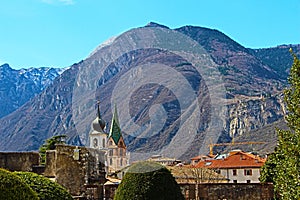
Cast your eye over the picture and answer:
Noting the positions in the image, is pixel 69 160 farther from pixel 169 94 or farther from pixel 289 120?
pixel 169 94

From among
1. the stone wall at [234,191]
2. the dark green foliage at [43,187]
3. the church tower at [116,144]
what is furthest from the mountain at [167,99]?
the dark green foliage at [43,187]

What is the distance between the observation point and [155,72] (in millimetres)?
129375

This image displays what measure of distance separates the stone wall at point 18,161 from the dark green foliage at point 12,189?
350 inches

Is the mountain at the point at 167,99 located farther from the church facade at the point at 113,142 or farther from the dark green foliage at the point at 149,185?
the dark green foliage at the point at 149,185

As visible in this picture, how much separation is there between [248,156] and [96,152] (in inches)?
1775

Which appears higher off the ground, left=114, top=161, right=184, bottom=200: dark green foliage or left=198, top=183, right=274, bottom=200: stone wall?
left=114, top=161, right=184, bottom=200: dark green foliage

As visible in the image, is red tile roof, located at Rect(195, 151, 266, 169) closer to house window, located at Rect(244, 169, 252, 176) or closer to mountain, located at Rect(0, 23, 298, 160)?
house window, located at Rect(244, 169, 252, 176)

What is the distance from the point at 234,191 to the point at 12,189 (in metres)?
11.8

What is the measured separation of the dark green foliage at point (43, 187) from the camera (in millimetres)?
13164

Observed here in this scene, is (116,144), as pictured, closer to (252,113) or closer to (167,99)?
(167,99)

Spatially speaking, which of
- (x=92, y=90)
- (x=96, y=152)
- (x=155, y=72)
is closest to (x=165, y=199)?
(x=96, y=152)

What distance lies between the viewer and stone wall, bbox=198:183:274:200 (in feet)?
66.9

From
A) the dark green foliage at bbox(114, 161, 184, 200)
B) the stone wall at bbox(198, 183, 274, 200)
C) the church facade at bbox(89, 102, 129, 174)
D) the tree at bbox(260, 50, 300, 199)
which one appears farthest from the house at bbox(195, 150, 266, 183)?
the tree at bbox(260, 50, 300, 199)

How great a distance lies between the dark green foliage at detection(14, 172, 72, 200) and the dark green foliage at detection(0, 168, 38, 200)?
1789 millimetres
